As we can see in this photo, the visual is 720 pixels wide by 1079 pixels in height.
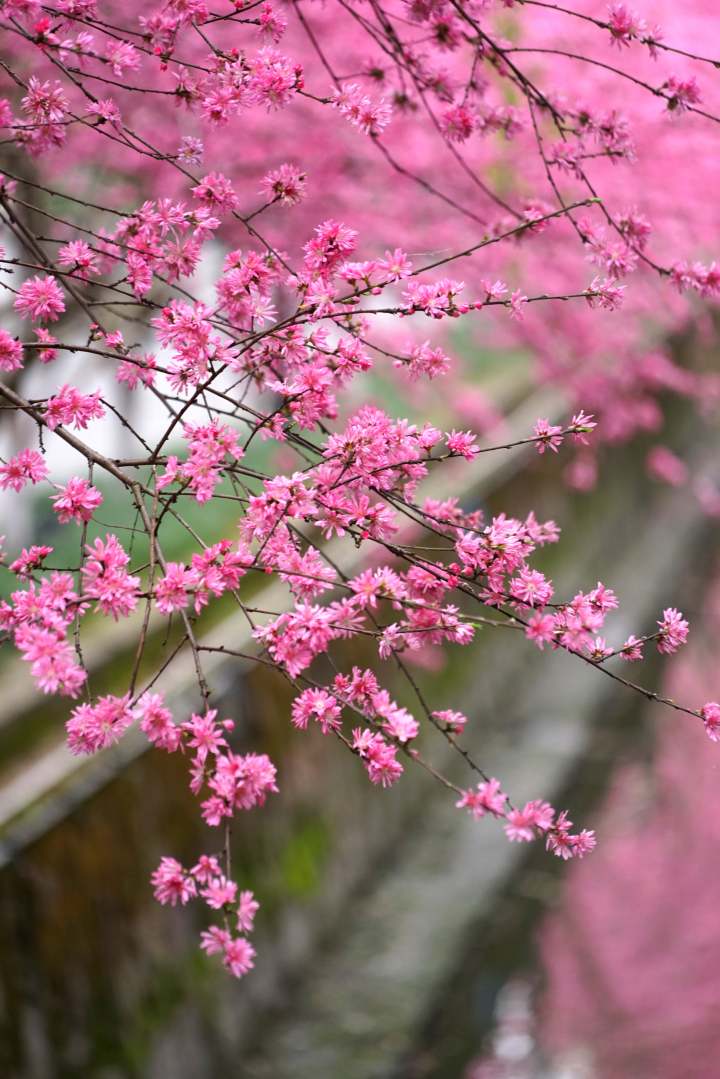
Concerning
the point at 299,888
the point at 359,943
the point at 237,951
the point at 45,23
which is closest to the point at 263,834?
the point at 299,888

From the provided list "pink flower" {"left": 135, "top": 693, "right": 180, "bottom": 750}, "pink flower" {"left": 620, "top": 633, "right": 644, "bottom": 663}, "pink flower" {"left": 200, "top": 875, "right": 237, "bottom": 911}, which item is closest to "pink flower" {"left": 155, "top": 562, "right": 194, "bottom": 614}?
"pink flower" {"left": 135, "top": 693, "right": 180, "bottom": 750}

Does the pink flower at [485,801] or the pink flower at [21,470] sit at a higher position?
the pink flower at [21,470]

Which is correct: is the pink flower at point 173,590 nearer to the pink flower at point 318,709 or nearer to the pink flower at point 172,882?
the pink flower at point 318,709

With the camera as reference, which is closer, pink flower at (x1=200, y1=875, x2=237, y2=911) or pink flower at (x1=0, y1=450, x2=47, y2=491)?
pink flower at (x1=200, y1=875, x2=237, y2=911)

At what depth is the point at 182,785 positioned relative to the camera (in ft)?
15.8

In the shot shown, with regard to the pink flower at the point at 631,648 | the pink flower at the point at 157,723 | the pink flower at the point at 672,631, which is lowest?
the pink flower at the point at 157,723

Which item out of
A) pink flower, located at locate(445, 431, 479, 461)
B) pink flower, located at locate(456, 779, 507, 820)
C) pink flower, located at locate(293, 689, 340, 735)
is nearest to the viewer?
pink flower, located at locate(456, 779, 507, 820)

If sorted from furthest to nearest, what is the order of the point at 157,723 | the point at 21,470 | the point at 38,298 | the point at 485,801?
the point at 38,298 < the point at 21,470 < the point at 157,723 < the point at 485,801

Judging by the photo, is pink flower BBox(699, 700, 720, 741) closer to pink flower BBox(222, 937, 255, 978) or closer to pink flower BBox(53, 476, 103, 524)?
pink flower BBox(222, 937, 255, 978)

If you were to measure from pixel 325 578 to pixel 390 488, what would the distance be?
0.65 ft

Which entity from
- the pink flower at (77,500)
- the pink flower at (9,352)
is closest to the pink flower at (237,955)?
the pink flower at (77,500)

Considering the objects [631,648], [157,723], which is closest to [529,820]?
[631,648]

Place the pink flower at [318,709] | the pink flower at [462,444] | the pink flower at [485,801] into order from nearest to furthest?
the pink flower at [485,801] → the pink flower at [318,709] → the pink flower at [462,444]

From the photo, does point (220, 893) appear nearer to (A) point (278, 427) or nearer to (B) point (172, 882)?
(B) point (172, 882)
